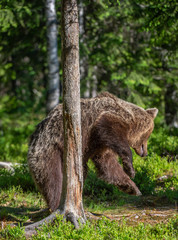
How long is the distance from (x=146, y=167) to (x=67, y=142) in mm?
3885

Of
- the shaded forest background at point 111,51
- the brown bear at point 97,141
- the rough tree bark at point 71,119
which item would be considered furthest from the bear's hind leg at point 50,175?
the shaded forest background at point 111,51

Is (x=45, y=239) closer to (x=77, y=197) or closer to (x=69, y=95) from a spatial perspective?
(x=77, y=197)

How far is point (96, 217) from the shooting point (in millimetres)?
5031

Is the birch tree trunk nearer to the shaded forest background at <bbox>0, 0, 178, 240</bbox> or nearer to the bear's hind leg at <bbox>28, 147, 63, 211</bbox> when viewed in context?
the shaded forest background at <bbox>0, 0, 178, 240</bbox>

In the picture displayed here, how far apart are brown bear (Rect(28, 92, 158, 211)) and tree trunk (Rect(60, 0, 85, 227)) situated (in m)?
0.86

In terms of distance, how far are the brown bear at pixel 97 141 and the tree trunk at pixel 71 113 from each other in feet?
2.84

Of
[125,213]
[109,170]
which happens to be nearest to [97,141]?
[109,170]

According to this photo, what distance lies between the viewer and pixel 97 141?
19.0ft

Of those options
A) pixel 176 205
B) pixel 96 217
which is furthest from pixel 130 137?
pixel 96 217

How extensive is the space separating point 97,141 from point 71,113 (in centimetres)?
153

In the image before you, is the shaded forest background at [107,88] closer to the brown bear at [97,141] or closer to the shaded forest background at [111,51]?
the shaded forest background at [111,51]

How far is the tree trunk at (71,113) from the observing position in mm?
4344

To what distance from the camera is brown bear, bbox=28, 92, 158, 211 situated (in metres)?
5.30

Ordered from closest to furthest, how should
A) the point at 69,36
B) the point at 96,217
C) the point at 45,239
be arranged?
the point at 45,239
the point at 69,36
the point at 96,217
